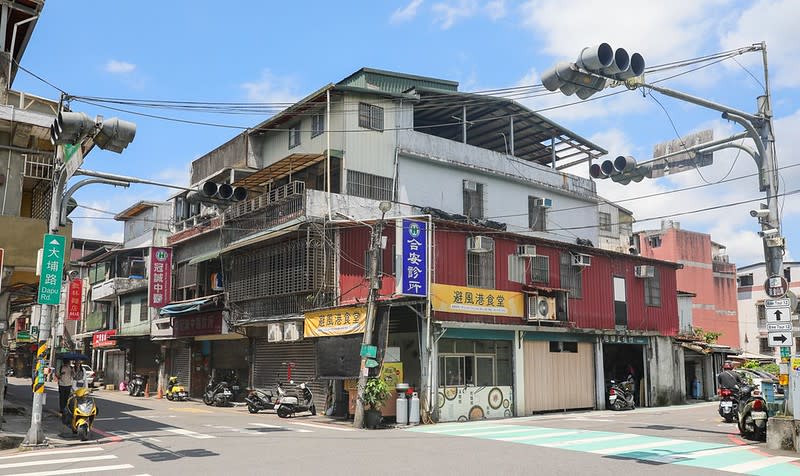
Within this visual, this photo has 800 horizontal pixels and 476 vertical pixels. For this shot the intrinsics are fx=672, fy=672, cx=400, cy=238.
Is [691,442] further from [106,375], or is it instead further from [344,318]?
[106,375]

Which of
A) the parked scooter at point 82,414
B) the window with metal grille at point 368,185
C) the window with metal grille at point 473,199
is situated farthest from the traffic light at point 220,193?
the window with metal grille at point 473,199

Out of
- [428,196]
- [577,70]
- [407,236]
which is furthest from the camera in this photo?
[428,196]

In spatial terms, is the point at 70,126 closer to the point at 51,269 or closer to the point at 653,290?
the point at 51,269

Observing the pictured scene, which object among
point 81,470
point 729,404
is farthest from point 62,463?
point 729,404

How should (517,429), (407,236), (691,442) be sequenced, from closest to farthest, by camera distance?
(691,442) < (517,429) < (407,236)

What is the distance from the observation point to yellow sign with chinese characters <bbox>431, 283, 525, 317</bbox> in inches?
853

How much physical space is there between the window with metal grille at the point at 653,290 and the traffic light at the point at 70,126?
2462 centimetres

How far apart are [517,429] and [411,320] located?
19.5 ft

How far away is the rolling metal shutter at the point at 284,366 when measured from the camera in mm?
24703

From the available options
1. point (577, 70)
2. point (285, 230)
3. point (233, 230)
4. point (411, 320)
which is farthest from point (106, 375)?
point (577, 70)

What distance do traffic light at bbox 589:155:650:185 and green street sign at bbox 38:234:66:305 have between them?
11.9 m

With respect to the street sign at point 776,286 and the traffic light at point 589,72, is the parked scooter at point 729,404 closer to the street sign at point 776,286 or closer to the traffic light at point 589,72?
the street sign at point 776,286

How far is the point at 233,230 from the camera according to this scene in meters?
29.6

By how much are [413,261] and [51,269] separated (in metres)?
10.0
